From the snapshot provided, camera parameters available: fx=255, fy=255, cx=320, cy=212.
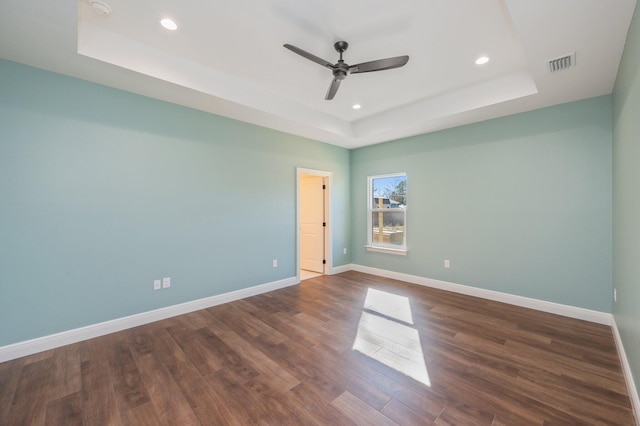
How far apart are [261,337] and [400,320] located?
1.65 meters

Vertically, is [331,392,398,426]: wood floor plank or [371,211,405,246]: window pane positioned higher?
[371,211,405,246]: window pane

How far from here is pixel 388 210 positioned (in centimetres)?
516

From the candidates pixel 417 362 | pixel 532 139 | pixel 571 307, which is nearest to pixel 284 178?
pixel 417 362

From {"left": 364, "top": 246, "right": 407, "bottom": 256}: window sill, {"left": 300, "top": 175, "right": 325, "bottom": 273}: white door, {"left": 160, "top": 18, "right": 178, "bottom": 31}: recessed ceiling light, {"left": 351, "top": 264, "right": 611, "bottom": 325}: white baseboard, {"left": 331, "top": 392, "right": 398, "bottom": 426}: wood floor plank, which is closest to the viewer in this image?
{"left": 331, "top": 392, "right": 398, "bottom": 426}: wood floor plank

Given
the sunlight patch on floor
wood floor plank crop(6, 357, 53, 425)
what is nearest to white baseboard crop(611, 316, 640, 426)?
the sunlight patch on floor

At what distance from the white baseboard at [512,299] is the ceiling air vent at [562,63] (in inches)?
109

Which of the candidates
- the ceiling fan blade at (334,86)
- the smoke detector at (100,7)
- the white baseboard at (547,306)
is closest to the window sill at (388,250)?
the white baseboard at (547,306)

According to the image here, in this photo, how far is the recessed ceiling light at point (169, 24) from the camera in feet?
7.22

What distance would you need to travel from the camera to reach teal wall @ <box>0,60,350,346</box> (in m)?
2.40

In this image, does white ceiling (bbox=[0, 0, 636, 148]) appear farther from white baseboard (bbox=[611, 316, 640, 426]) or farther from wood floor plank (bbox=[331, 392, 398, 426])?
wood floor plank (bbox=[331, 392, 398, 426])

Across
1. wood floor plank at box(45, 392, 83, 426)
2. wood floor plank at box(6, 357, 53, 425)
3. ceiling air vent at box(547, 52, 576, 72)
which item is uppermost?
ceiling air vent at box(547, 52, 576, 72)

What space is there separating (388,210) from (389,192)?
363mm

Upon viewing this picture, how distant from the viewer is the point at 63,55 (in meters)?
2.28

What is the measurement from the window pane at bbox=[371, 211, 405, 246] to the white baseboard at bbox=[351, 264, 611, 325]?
0.63 meters
